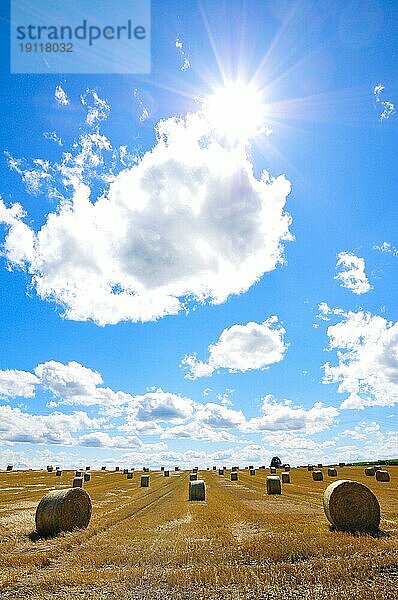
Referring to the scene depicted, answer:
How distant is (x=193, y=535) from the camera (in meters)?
15.6

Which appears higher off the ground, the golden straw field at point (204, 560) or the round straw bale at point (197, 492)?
the golden straw field at point (204, 560)

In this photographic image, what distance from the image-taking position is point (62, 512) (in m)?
17.2

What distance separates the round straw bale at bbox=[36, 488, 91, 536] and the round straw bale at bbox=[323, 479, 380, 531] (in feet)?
28.2

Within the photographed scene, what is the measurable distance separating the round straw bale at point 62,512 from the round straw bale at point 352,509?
861cm

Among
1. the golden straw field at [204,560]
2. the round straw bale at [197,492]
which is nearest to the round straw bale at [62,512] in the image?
the golden straw field at [204,560]

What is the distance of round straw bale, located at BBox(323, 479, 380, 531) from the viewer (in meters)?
16.5

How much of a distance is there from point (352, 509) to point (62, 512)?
972 cm

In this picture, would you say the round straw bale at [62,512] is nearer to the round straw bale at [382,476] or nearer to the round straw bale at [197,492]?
the round straw bale at [197,492]

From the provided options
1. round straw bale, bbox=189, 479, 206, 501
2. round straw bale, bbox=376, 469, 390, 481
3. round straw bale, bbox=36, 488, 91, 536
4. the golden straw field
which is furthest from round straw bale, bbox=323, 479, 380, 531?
round straw bale, bbox=376, 469, 390, 481

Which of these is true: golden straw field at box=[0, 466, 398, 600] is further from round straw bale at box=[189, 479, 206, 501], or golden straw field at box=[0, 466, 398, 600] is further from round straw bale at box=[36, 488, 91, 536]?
round straw bale at box=[189, 479, 206, 501]

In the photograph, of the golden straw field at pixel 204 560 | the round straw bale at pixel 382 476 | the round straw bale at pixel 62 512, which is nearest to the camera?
the golden straw field at pixel 204 560

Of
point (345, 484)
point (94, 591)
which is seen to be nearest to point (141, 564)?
point (94, 591)

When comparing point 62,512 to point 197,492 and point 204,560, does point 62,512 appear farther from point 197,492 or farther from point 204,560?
point 197,492

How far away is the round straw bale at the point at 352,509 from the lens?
16.5 m
